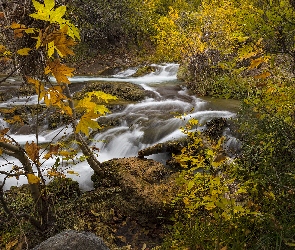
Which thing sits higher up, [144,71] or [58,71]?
[58,71]

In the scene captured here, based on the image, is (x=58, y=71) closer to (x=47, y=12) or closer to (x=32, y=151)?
(x=47, y=12)

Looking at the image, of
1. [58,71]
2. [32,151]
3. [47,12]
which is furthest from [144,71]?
[47,12]

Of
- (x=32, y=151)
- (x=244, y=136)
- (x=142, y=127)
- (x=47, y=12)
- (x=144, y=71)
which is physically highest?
(x=47, y=12)

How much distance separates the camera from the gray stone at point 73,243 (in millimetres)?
2623

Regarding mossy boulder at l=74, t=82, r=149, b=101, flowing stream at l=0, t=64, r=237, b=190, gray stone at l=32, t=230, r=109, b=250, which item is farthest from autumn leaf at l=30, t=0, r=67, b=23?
mossy boulder at l=74, t=82, r=149, b=101

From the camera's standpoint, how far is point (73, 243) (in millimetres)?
2646

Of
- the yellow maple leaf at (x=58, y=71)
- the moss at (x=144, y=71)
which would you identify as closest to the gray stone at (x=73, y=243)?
the yellow maple leaf at (x=58, y=71)

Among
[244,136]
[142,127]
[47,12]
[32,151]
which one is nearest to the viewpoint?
[47,12]

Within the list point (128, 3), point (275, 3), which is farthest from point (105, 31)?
point (275, 3)

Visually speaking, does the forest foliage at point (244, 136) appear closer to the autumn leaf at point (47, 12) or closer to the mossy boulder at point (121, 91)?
the autumn leaf at point (47, 12)

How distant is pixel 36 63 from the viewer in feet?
13.7

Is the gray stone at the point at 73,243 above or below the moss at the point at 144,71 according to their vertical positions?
above

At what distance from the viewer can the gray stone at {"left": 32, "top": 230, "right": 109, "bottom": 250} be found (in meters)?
2.62

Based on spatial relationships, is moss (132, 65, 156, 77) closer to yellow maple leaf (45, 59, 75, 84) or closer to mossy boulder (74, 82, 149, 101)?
mossy boulder (74, 82, 149, 101)
